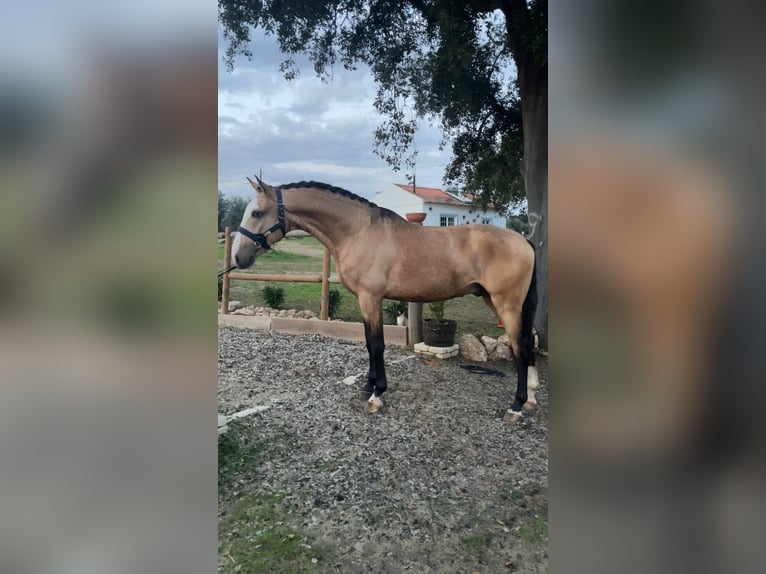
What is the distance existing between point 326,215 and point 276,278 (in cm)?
119

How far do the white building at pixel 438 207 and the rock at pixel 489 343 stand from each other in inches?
53.9

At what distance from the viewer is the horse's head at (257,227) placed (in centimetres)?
320

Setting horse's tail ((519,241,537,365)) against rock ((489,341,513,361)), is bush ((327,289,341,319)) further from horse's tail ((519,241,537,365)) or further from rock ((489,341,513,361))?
horse's tail ((519,241,537,365))

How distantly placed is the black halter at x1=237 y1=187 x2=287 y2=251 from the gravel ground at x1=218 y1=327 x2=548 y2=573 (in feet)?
3.75

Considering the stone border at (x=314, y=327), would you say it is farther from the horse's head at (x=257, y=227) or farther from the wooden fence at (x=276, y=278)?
the horse's head at (x=257, y=227)

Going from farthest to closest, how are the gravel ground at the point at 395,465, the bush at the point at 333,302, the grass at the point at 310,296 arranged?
1. the bush at the point at 333,302
2. the grass at the point at 310,296
3. the gravel ground at the point at 395,465

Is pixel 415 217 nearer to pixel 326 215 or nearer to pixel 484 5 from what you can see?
pixel 326 215

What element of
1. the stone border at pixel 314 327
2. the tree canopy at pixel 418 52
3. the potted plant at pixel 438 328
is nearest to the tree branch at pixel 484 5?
the tree canopy at pixel 418 52

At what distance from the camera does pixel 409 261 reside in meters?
3.50
